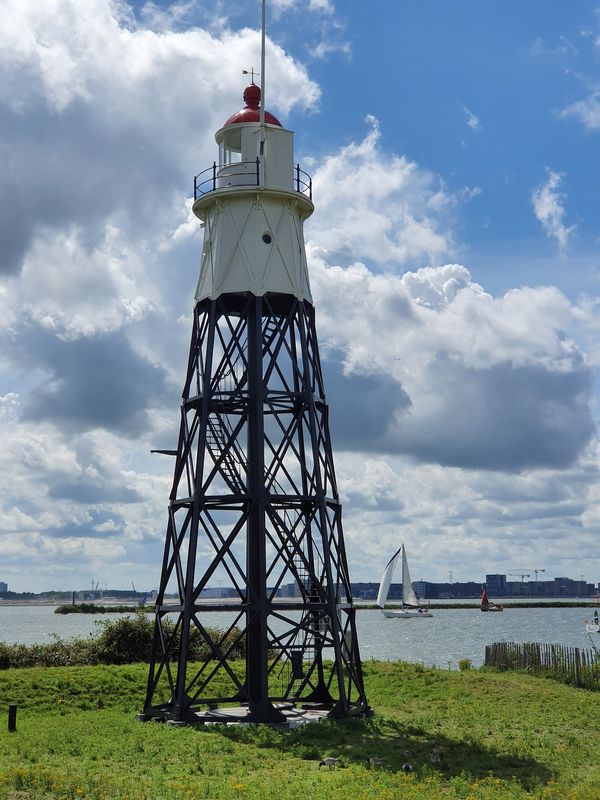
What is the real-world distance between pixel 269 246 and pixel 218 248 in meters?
1.86

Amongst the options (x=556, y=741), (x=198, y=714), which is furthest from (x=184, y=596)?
(x=556, y=741)

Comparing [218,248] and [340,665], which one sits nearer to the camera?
[340,665]

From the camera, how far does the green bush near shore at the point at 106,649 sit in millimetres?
48156

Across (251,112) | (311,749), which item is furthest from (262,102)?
(311,749)

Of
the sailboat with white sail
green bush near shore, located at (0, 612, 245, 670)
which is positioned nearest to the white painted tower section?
green bush near shore, located at (0, 612, 245, 670)

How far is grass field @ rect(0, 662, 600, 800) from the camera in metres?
21.8

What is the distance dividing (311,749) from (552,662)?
24069mm

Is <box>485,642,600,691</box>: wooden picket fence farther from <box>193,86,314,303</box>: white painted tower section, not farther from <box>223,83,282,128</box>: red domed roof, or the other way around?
<box>223,83,282,128</box>: red domed roof

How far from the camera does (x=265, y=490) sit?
112ft

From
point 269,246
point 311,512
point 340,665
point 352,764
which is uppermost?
point 269,246

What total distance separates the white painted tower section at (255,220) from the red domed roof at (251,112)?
0.44 ft

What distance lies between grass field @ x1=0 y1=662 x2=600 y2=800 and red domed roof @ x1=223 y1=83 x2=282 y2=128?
71.3ft

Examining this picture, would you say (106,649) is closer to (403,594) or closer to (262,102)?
(262,102)

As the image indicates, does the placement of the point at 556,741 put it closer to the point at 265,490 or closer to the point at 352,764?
the point at 352,764
